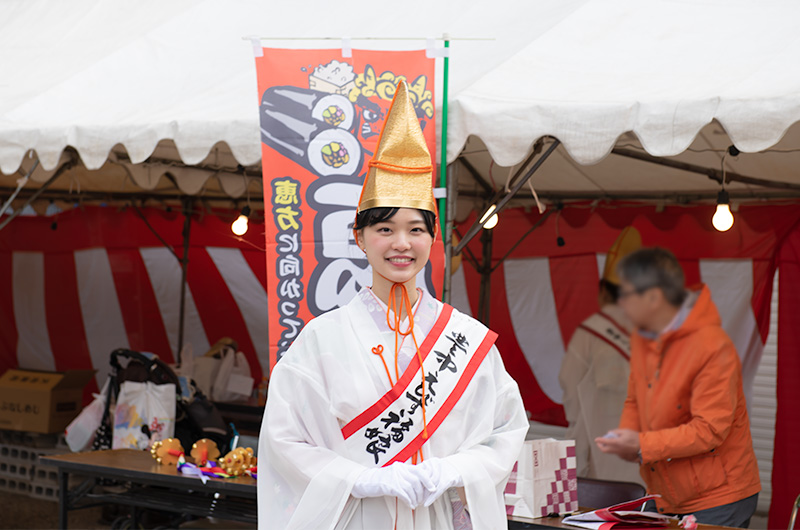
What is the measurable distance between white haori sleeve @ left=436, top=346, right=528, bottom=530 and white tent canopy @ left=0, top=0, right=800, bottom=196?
1204mm

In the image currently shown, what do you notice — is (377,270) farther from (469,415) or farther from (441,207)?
(441,207)

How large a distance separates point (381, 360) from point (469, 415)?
27 centimetres

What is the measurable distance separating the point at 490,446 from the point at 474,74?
1.91 metres

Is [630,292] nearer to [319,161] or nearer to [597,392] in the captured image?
[319,161]

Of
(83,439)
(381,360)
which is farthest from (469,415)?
(83,439)

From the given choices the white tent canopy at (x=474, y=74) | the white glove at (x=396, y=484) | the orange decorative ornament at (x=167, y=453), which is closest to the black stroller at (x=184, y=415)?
the orange decorative ornament at (x=167, y=453)

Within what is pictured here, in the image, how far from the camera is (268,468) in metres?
2.21

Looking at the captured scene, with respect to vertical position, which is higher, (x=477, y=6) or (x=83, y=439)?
(x=477, y=6)

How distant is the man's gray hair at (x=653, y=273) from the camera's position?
2.23 meters

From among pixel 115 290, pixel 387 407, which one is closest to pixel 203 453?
pixel 387 407

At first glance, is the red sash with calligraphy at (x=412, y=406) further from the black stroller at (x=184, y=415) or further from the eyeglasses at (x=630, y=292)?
the black stroller at (x=184, y=415)

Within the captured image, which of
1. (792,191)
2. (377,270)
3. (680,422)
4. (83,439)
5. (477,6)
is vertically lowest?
(83,439)

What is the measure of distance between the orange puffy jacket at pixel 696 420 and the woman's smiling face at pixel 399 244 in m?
1.53

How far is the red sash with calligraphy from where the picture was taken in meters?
2.12
